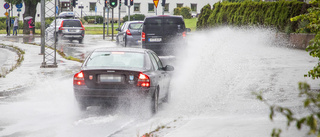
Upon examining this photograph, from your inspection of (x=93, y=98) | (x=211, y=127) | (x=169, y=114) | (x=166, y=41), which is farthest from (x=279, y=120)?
A: (x=166, y=41)

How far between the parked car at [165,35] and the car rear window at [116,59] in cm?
1266

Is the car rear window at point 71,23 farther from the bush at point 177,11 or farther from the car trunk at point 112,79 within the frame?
the bush at point 177,11

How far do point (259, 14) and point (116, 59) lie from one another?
22.1 meters

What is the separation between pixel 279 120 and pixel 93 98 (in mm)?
3029

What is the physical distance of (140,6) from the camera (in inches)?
3853

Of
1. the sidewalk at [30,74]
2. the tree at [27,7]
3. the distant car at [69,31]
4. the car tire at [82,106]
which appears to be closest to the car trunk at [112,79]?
the car tire at [82,106]

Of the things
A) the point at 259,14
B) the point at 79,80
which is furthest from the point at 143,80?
the point at 259,14

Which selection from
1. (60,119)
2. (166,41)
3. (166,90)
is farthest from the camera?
(166,41)

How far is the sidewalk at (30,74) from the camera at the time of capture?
1309cm

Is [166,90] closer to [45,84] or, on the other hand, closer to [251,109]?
[251,109]

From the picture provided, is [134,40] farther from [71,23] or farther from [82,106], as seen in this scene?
[82,106]

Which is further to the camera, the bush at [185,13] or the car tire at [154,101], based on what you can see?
the bush at [185,13]

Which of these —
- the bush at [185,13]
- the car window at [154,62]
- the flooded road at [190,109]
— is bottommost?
the flooded road at [190,109]

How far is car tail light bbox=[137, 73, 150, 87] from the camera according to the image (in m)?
8.84
